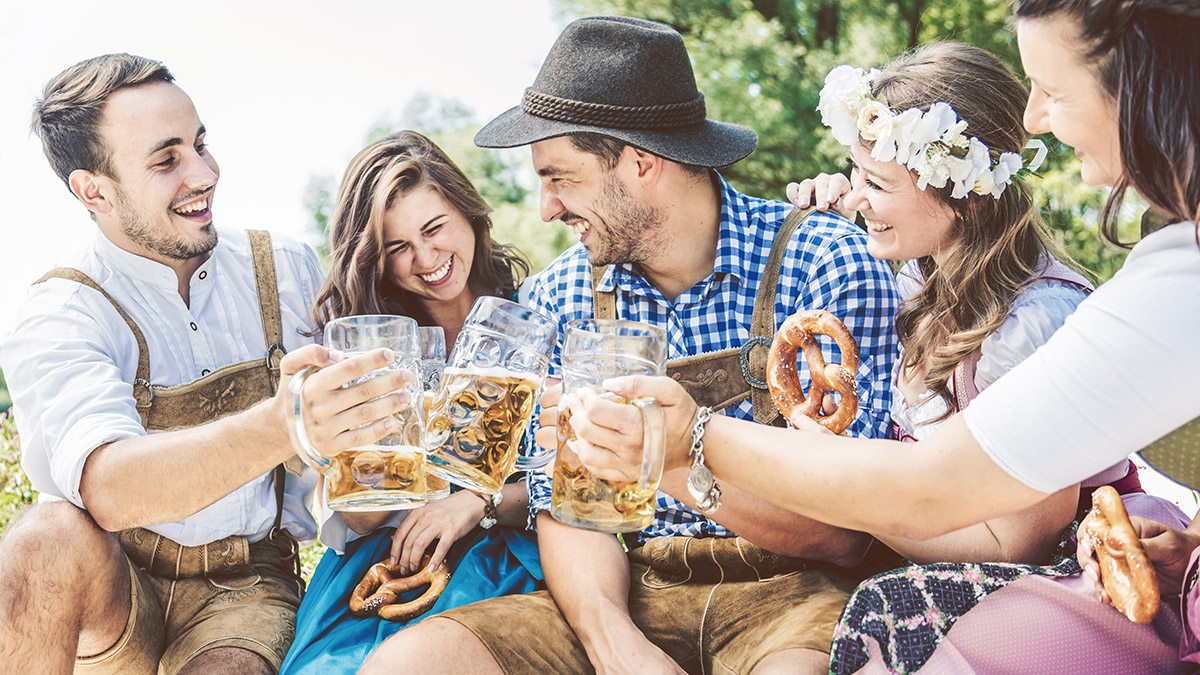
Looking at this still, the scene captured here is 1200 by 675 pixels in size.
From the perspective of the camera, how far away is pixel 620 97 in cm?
287

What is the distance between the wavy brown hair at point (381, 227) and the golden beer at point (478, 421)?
1.32 m

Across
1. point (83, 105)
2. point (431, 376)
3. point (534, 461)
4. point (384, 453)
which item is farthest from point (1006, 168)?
point (83, 105)

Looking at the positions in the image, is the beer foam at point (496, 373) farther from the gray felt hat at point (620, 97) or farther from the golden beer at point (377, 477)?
the gray felt hat at point (620, 97)

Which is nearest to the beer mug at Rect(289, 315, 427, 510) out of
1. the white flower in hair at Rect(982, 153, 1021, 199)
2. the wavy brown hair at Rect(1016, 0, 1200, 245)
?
the wavy brown hair at Rect(1016, 0, 1200, 245)

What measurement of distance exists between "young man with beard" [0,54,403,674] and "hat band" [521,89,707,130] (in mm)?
1117

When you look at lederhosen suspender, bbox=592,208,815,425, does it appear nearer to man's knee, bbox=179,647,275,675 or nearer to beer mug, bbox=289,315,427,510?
A: beer mug, bbox=289,315,427,510

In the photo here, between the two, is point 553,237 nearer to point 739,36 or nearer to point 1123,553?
point 739,36

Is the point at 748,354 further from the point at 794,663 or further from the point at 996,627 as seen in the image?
the point at 996,627

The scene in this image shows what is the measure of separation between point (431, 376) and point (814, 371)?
921 mm

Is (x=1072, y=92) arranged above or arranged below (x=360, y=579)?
above

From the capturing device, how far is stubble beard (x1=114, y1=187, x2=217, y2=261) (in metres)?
3.19

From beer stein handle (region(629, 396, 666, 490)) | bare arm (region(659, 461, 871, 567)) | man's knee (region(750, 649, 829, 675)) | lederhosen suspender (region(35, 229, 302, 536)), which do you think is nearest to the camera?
beer stein handle (region(629, 396, 666, 490))

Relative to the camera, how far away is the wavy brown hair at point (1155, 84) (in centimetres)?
151

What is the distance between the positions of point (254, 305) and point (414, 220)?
2.05ft
